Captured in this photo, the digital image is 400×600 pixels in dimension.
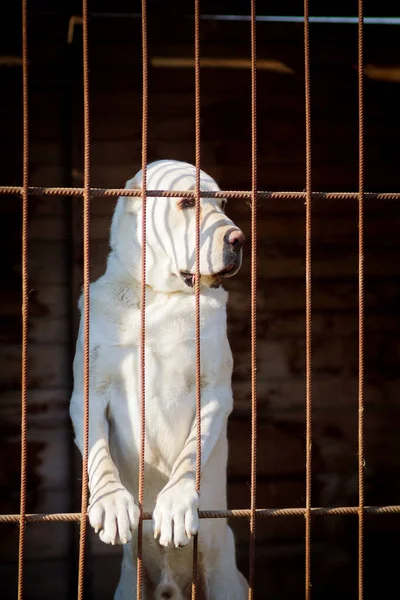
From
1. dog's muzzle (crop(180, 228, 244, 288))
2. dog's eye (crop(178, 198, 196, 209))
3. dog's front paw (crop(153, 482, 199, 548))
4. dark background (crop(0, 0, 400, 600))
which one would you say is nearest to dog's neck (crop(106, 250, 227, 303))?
dog's muzzle (crop(180, 228, 244, 288))

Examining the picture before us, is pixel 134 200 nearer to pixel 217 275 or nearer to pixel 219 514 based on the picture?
pixel 217 275

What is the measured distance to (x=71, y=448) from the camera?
3979mm

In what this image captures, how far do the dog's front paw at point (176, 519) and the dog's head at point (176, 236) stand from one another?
2.48 feet

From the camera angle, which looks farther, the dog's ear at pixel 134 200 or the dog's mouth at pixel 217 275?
the dog's ear at pixel 134 200

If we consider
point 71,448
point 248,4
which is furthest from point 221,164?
point 71,448

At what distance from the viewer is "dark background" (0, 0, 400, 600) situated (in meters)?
3.90

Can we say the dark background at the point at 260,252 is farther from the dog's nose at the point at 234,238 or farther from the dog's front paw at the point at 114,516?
the dog's front paw at the point at 114,516

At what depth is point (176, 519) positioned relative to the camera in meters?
1.99

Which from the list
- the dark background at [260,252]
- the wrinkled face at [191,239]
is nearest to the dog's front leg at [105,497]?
the wrinkled face at [191,239]

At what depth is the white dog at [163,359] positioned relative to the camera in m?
2.47

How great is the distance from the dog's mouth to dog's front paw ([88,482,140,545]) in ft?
2.56

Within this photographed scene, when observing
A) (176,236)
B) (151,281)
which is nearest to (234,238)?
(176,236)

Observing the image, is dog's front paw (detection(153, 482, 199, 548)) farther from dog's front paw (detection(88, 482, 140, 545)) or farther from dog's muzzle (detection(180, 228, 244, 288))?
dog's muzzle (detection(180, 228, 244, 288))

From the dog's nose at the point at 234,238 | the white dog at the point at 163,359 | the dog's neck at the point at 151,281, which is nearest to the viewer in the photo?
the dog's nose at the point at 234,238
